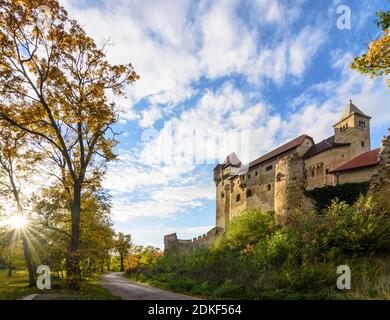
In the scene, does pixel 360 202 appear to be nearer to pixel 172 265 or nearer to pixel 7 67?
pixel 172 265

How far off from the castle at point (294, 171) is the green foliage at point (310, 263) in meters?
3.99

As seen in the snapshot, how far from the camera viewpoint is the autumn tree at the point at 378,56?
12062 millimetres

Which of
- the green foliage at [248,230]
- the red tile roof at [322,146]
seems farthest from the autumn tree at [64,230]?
the red tile roof at [322,146]

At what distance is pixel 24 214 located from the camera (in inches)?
711

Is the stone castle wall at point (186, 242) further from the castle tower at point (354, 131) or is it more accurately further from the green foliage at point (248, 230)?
the castle tower at point (354, 131)

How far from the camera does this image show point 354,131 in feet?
128

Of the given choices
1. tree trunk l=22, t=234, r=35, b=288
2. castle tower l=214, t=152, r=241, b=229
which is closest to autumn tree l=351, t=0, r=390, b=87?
tree trunk l=22, t=234, r=35, b=288

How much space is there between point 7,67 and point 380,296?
17.1m

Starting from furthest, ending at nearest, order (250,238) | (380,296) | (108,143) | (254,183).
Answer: (254,183)
(250,238)
(108,143)
(380,296)

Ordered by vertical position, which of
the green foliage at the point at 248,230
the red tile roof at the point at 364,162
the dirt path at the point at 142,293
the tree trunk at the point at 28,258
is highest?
the red tile roof at the point at 364,162

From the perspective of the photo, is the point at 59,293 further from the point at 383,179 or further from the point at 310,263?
the point at 383,179

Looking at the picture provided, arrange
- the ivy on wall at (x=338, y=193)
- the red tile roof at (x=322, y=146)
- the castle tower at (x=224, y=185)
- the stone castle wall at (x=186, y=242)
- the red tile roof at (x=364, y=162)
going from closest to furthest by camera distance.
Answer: the red tile roof at (x=364, y=162), the ivy on wall at (x=338, y=193), the red tile roof at (x=322, y=146), the stone castle wall at (x=186, y=242), the castle tower at (x=224, y=185)

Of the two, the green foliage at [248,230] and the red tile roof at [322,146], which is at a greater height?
the red tile roof at [322,146]
